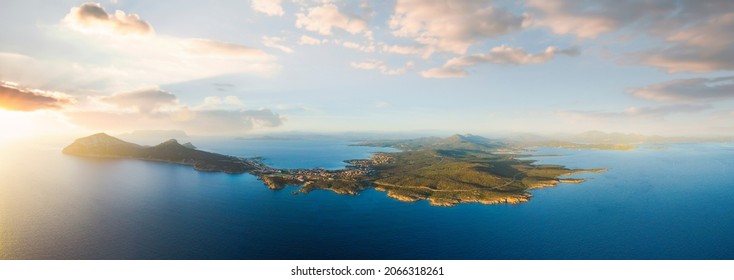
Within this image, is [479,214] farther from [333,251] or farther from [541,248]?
[333,251]

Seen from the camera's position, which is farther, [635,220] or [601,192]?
[601,192]

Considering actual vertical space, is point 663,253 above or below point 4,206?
below

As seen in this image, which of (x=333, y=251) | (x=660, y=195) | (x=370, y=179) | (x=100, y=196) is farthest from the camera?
(x=370, y=179)

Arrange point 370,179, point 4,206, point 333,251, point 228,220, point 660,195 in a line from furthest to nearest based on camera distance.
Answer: point 370,179
point 660,195
point 4,206
point 228,220
point 333,251

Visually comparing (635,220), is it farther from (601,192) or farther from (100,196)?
(100,196)

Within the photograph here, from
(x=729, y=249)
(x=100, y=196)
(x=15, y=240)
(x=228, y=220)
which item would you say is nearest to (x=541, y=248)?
(x=729, y=249)

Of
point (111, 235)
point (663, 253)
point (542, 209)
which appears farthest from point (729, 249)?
point (111, 235)
